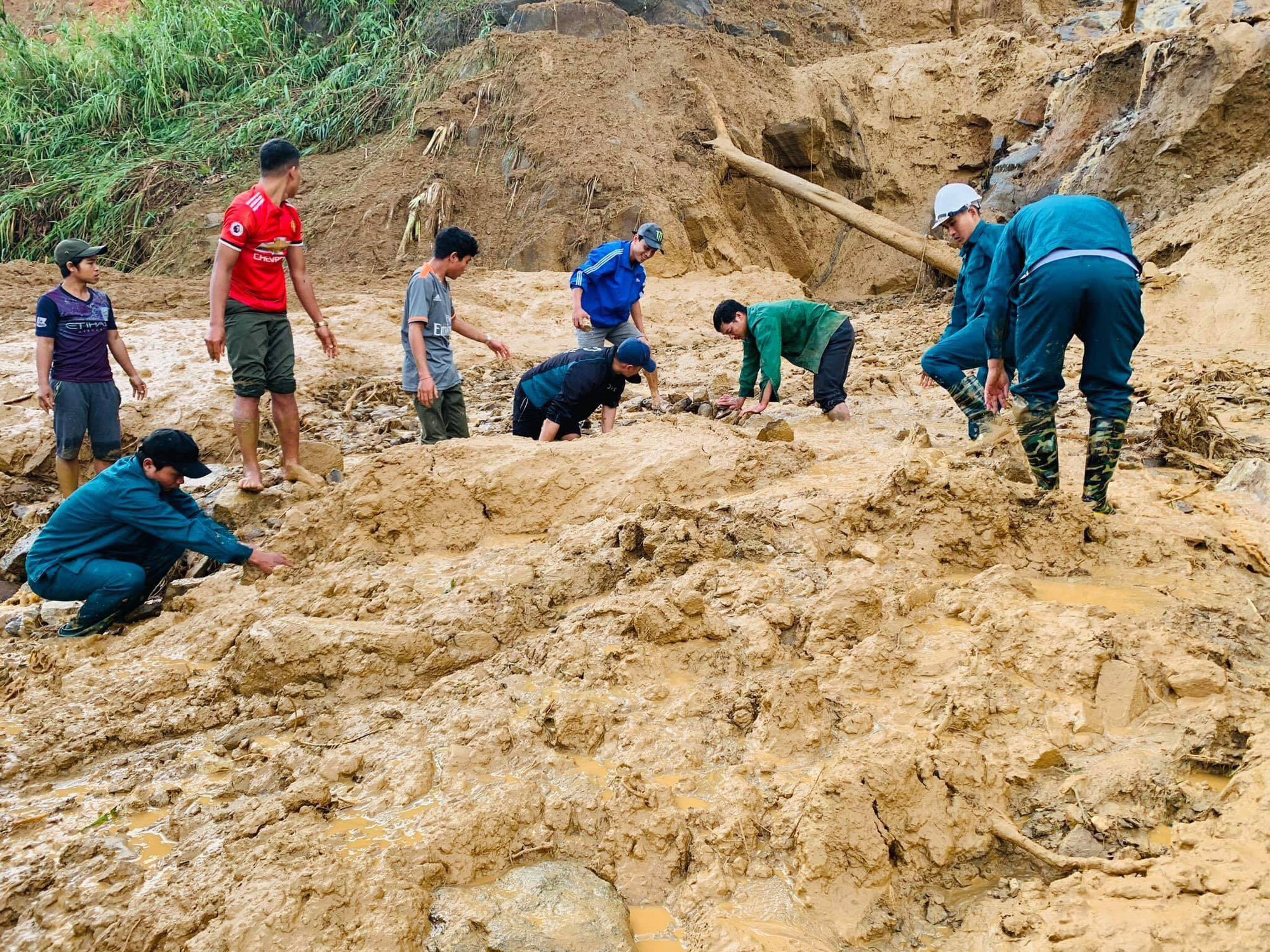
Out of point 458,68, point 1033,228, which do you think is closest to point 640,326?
point 1033,228

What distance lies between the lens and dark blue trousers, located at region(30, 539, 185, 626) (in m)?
3.50

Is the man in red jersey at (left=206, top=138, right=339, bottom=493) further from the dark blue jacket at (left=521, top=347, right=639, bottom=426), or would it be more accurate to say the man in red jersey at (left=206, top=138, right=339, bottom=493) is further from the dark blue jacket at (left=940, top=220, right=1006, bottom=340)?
the dark blue jacket at (left=940, top=220, right=1006, bottom=340)

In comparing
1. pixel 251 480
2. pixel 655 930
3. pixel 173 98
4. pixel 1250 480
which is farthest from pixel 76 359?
pixel 173 98

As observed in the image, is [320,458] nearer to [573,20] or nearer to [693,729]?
[693,729]

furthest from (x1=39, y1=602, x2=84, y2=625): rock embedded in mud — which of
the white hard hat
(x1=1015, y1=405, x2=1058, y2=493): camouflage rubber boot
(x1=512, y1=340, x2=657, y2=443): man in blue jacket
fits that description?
the white hard hat

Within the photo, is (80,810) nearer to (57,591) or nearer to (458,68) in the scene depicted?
A: (57,591)

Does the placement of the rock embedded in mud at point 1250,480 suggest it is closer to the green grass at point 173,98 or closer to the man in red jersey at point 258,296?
the man in red jersey at point 258,296

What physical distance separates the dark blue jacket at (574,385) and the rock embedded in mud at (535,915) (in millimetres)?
2875

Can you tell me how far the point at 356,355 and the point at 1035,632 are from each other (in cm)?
637

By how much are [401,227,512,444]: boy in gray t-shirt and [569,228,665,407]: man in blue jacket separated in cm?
112

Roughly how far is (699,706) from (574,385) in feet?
8.03

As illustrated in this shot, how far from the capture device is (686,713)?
2.40m

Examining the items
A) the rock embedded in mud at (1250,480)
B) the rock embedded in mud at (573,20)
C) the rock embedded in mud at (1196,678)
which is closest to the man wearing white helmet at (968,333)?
the rock embedded in mud at (1250,480)

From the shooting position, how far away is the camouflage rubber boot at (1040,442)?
337 cm
